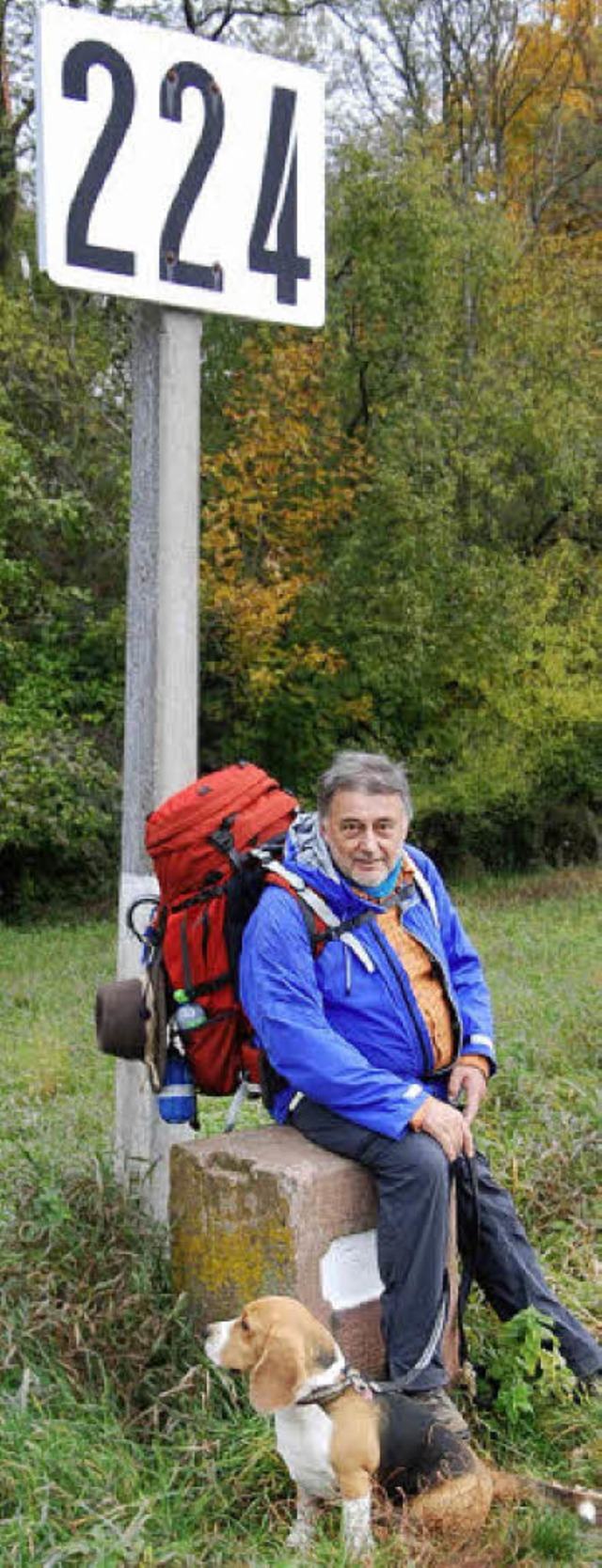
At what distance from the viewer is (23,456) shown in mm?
12266

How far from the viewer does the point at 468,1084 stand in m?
3.85

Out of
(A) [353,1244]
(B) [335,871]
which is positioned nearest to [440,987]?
(B) [335,871]

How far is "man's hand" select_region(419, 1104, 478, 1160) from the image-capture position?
355 centimetres

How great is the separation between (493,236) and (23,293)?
450 centimetres

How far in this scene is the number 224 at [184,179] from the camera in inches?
150

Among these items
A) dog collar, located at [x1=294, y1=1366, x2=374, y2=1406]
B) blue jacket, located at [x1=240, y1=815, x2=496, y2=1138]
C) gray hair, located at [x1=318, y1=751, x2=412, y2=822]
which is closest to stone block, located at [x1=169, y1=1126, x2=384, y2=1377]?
blue jacket, located at [x1=240, y1=815, x2=496, y2=1138]

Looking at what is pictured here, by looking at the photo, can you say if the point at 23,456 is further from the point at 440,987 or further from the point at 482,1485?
the point at 482,1485

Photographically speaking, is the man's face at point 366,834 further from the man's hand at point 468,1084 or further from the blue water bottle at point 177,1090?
the blue water bottle at point 177,1090

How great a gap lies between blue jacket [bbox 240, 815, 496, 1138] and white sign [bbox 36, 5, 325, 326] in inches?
58.1

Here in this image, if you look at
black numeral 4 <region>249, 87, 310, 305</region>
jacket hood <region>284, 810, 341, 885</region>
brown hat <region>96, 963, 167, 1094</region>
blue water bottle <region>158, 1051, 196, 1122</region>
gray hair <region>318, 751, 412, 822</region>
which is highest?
black numeral 4 <region>249, 87, 310, 305</region>

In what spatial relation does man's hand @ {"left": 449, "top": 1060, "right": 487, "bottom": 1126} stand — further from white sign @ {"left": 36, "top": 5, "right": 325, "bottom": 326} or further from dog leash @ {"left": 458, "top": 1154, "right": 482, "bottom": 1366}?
white sign @ {"left": 36, "top": 5, "right": 325, "bottom": 326}

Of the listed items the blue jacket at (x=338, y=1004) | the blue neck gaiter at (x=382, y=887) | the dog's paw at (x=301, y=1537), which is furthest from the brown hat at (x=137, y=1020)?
the dog's paw at (x=301, y=1537)

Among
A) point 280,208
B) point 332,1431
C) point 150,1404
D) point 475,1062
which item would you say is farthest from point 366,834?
point 280,208

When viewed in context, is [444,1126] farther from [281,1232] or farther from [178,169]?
[178,169]
